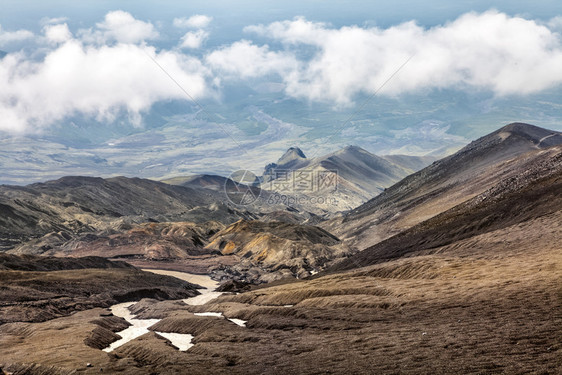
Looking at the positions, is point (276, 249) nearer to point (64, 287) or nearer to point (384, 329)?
point (64, 287)

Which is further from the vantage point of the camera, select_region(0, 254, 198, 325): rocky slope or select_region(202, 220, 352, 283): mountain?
select_region(202, 220, 352, 283): mountain

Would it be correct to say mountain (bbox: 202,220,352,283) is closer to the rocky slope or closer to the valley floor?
the rocky slope

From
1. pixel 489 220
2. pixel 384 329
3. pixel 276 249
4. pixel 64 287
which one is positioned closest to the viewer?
pixel 384 329

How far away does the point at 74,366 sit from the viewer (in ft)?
149

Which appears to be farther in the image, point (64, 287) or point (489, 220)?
point (64, 287)

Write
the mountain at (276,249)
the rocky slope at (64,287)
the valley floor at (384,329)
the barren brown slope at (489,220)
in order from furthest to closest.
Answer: the mountain at (276,249) → the rocky slope at (64,287) → the barren brown slope at (489,220) → the valley floor at (384,329)

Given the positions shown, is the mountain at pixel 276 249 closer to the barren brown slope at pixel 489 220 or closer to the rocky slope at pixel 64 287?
the rocky slope at pixel 64 287

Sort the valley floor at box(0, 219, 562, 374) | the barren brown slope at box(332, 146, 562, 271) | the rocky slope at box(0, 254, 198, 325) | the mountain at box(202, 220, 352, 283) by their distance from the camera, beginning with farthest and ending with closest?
1. the mountain at box(202, 220, 352, 283)
2. the rocky slope at box(0, 254, 198, 325)
3. the barren brown slope at box(332, 146, 562, 271)
4. the valley floor at box(0, 219, 562, 374)

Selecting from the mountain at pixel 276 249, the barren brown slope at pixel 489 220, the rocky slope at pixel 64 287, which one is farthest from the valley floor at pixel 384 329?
the mountain at pixel 276 249

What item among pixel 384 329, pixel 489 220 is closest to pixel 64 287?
pixel 489 220

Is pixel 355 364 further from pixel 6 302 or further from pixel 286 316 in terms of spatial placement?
pixel 6 302

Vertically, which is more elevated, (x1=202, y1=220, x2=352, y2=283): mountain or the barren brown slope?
the barren brown slope

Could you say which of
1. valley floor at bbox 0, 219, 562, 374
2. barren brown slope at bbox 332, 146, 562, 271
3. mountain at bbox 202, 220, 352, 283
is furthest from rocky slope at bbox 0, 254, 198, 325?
barren brown slope at bbox 332, 146, 562, 271

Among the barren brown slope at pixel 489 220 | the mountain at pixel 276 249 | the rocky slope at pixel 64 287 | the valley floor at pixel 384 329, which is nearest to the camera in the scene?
the valley floor at pixel 384 329
